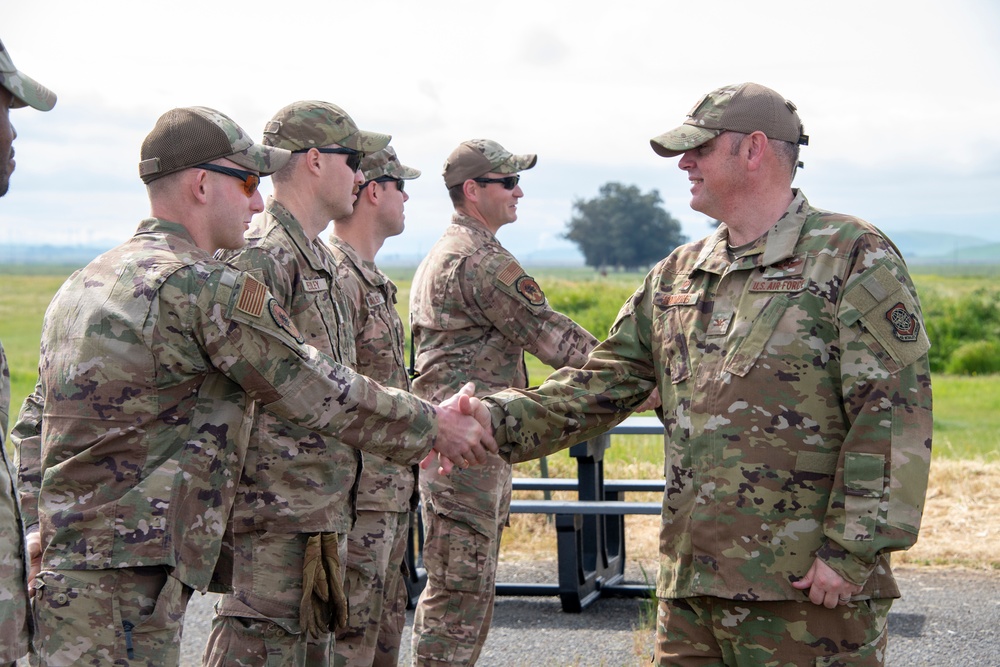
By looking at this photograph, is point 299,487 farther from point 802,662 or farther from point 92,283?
point 802,662

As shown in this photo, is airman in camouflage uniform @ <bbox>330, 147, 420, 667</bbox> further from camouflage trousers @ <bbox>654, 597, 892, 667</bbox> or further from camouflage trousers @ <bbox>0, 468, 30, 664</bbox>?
camouflage trousers @ <bbox>0, 468, 30, 664</bbox>

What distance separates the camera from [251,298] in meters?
3.23

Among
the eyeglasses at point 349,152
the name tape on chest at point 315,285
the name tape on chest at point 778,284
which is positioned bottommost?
the name tape on chest at point 315,285

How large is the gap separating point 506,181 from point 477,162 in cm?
19

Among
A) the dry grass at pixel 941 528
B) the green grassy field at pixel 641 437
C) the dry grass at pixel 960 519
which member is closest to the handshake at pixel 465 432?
the dry grass at pixel 941 528

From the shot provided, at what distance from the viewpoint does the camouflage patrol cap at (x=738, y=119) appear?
351cm

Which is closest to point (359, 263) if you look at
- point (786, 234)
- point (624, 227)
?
point (786, 234)

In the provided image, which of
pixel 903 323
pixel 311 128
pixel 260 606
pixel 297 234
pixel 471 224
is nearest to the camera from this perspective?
pixel 903 323

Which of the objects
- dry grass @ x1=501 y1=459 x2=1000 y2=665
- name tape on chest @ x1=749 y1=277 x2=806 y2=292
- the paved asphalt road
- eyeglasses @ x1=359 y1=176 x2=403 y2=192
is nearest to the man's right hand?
name tape on chest @ x1=749 y1=277 x2=806 y2=292

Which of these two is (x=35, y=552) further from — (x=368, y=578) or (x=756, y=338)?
(x=756, y=338)

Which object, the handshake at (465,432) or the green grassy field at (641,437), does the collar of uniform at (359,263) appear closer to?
the handshake at (465,432)

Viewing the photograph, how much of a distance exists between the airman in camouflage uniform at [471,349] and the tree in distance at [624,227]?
11446 centimetres

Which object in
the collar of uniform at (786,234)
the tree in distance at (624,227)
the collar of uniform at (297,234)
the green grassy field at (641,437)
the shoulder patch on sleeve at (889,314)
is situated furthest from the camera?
the tree in distance at (624,227)

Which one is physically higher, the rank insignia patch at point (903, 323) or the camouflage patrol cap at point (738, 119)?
the camouflage patrol cap at point (738, 119)
